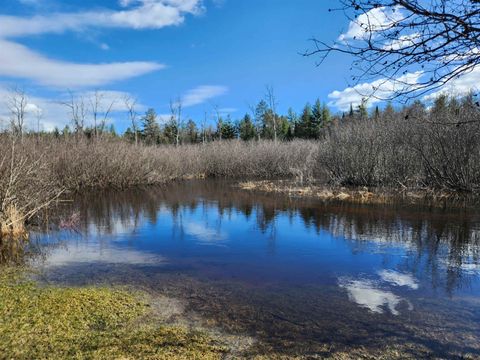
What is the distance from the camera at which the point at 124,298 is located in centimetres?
680

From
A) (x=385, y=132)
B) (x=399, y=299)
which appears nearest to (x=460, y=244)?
(x=399, y=299)

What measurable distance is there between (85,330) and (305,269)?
545cm

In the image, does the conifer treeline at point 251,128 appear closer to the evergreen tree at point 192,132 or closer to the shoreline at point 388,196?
the evergreen tree at point 192,132

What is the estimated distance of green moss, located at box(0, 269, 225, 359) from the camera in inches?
180

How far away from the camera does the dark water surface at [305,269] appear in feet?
19.2

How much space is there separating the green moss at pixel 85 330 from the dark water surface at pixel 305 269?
91cm

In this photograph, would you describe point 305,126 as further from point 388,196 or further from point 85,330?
point 85,330

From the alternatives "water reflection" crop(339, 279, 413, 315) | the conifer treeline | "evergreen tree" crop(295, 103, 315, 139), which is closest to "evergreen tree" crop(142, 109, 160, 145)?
the conifer treeline

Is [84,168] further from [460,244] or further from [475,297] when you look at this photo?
[475,297]

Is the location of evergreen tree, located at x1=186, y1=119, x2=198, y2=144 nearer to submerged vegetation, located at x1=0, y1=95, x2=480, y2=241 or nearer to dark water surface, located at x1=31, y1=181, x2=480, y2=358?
submerged vegetation, located at x1=0, y1=95, x2=480, y2=241

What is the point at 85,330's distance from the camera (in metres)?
5.22

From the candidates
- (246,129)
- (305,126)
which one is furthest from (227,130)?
(305,126)

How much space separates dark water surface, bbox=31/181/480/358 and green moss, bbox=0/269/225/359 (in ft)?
2.99

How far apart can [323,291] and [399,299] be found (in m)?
1.39
